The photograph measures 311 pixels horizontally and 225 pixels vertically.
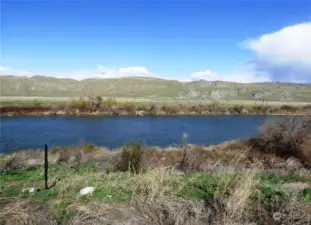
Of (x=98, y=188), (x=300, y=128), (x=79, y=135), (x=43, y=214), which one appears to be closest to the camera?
(x=43, y=214)

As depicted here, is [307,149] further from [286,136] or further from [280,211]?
[280,211]

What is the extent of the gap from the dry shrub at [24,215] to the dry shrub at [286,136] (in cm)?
1776

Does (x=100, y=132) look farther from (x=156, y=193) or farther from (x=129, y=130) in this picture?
(x=156, y=193)

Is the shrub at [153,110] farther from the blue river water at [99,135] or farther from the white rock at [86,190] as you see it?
the white rock at [86,190]

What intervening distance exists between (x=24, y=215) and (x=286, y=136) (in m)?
20.4

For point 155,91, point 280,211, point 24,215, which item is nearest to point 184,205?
point 280,211

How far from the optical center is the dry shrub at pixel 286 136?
21672 mm

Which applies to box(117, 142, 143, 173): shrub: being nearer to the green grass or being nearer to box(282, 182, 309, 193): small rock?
the green grass

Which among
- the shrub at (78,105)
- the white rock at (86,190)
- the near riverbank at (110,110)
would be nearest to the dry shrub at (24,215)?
the white rock at (86,190)

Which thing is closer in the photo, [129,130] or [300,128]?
[300,128]

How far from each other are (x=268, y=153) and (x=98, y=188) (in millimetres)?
18408

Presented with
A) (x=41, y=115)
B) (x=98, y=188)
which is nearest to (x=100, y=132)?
(x=41, y=115)

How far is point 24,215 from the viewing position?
18.9 feet

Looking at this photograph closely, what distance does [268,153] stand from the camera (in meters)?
23.2
